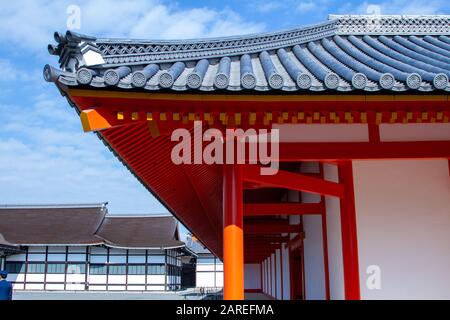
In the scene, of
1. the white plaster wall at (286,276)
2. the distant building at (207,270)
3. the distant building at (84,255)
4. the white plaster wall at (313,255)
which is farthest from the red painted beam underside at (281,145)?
the distant building at (207,270)

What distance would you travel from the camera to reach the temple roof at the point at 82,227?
28.6m

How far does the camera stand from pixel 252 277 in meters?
27.6

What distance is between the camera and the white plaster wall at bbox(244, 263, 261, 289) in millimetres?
27125

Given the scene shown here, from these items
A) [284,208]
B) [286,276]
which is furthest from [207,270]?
[284,208]

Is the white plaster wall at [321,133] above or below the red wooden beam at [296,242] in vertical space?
above

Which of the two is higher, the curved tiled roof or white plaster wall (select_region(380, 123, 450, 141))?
the curved tiled roof

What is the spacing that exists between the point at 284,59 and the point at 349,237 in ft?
7.11

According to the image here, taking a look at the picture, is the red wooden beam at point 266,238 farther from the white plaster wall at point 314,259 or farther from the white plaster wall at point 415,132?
the white plaster wall at point 415,132

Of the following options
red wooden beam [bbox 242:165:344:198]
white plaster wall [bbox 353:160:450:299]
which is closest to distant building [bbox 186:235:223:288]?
white plaster wall [bbox 353:160:450:299]

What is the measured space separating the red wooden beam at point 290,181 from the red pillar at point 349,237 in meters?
0.18

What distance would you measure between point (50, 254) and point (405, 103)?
27.6m

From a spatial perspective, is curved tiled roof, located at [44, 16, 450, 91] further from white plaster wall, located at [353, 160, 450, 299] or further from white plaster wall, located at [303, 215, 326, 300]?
white plaster wall, located at [303, 215, 326, 300]

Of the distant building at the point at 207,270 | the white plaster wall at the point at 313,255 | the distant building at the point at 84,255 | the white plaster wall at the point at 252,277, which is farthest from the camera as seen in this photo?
the distant building at the point at 207,270

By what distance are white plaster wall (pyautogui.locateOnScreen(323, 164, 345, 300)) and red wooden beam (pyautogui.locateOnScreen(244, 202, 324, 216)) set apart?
0.34m
